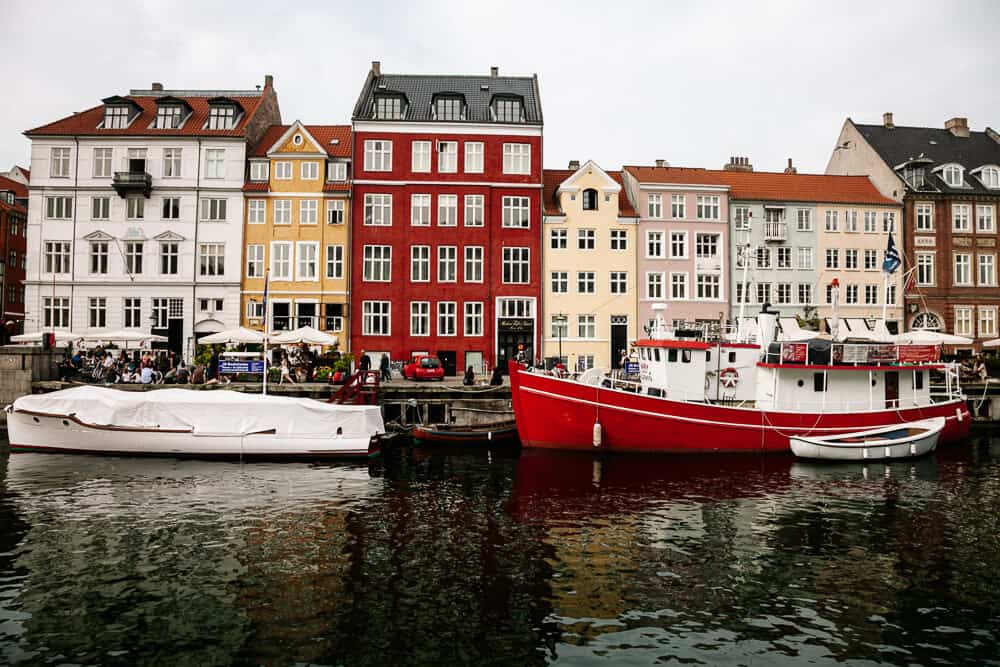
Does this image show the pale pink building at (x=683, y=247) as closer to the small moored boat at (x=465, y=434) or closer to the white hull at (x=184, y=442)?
the small moored boat at (x=465, y=434)

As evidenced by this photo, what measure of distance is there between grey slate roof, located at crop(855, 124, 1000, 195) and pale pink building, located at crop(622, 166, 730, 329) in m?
15.5

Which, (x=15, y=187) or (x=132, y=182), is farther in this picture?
(x=15, y=187)

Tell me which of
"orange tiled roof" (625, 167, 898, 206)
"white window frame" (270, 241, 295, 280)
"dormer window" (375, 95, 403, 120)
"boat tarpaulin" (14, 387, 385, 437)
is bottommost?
"boat tarpaulin" (14, 387, 385, 437)

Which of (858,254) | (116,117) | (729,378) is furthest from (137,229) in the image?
(858,254)

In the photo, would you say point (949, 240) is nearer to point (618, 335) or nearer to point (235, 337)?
point (618, 335)

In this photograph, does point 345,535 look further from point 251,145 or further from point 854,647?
point 251,145

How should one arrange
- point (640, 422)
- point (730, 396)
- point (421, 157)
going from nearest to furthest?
point (640, 422) < point (730, 396) < point (421, 157)

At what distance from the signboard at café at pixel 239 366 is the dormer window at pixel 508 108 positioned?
23949mm

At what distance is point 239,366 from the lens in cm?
3072

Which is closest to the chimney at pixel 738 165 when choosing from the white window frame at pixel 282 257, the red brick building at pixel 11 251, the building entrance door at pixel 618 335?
the building entrance door at pixel 618 335

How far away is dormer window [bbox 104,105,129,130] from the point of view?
4347 cm

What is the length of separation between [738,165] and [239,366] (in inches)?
1646

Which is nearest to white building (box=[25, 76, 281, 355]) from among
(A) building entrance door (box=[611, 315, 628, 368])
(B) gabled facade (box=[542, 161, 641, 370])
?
(B) gabled facade (box=[542, 161, 641, 370])

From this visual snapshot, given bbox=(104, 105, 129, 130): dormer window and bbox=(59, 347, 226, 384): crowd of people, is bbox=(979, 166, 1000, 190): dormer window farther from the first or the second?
bbox=(104, 105, 129, 130): dormer window
